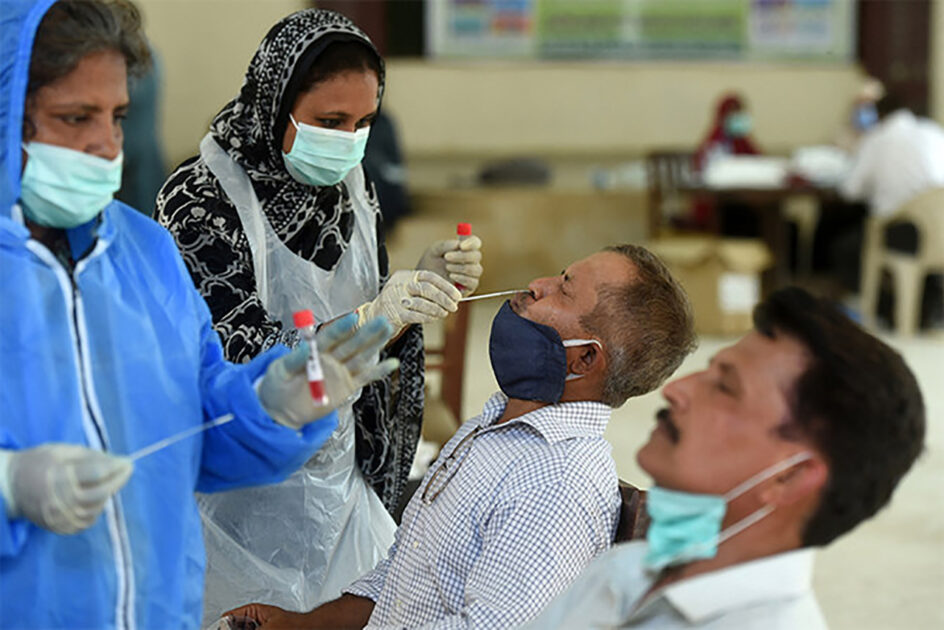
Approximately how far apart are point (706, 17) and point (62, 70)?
7.43 metres

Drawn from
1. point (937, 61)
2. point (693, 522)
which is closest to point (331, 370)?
point (693, 522)

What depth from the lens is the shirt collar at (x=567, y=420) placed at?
1.60 meters

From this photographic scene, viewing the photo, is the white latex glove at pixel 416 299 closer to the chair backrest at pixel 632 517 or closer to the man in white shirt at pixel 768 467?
the chair backrest at pixel 632 517

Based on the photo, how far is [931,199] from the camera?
233 inches

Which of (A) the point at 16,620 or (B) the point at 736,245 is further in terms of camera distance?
(B) the point at 736,245

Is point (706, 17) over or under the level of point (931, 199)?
over

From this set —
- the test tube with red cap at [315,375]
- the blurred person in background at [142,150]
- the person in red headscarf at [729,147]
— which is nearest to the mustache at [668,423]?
the test tube with red cap at [315,375]

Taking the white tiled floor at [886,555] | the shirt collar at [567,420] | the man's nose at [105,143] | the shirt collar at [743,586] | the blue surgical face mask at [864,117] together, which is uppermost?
the man's nose at [105,143]

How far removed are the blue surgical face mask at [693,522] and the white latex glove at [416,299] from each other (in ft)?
1.79

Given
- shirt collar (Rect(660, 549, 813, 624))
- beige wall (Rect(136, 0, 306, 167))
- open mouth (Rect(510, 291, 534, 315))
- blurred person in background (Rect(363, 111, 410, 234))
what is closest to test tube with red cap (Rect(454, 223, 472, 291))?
open mouth (Rect(510, 291, 534, 315))

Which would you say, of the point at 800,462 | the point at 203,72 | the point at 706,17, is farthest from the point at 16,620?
the point at 706,17

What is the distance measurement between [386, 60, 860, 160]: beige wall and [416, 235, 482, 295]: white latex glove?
6066 mm

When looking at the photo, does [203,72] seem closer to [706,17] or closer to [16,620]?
[706,17]

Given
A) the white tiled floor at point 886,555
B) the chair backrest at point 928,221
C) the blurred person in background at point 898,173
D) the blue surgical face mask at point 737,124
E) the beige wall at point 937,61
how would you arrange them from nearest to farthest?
the white tiled floor at point 886,555 → the chair backrest at point 928,221 → the blurred person in background at point 898,173 → the blue surgical face mask at point 737,124 → the beige wall at point 937,61
